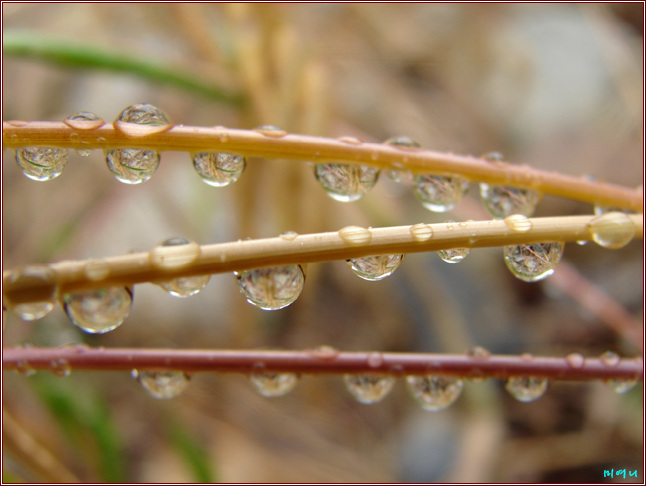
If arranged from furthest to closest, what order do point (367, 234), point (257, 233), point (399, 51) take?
point (399, 51)
point (257, 233)
point (367, 234)

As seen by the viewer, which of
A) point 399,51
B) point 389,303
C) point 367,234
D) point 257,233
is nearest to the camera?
point 367,234

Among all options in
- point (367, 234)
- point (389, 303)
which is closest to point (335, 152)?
point (367, 234)

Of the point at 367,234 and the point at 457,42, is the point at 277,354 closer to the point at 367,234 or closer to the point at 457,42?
the point at 367,234

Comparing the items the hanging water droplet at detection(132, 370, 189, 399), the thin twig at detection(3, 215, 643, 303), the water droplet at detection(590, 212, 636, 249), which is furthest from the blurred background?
the water droplet at detection(590, 212, 636, 249)

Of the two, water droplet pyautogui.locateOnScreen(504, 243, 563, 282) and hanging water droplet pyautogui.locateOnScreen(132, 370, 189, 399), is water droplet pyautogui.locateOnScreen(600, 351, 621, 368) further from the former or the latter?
hanging water droplet pyautogui.locateOnScreen(132, 370, 189, 399)

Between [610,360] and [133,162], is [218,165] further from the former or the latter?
[610,360]
